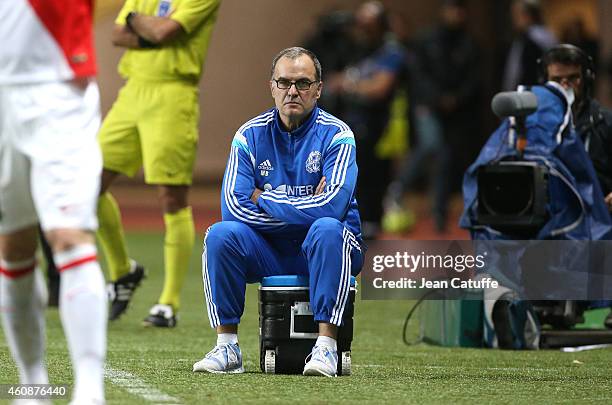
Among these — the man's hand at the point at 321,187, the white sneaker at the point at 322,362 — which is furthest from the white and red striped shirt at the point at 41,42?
the white sneaker at the point at 322,362

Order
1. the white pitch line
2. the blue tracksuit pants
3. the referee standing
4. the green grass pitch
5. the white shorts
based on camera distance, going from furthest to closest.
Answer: the referee standing, the blue tracksuit pants, the green grass pitch, the white pitch line, the white shorts

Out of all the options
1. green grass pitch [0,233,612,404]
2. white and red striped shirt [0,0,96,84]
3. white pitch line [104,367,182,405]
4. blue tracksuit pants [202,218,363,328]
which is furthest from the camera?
blue tracksuit pants [202,218,363,328]

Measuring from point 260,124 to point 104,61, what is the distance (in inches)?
569

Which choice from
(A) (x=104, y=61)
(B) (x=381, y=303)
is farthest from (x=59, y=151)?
(A) (x=104, y=61)

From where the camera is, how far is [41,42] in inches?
184

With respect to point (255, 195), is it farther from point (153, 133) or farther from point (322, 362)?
point (153, 133)

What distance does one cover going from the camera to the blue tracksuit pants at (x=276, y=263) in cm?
600

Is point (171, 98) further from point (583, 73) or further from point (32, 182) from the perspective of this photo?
point (32, 182)

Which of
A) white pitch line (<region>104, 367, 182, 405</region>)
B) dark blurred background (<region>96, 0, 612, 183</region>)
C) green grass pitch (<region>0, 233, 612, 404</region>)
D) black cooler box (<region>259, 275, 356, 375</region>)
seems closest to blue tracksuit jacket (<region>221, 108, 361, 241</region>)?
black cooler box (<region>259, 275, 356, 375</region>)

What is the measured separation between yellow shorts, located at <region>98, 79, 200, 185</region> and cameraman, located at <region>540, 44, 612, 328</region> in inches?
82.0

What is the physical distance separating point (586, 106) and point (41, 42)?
160 inches

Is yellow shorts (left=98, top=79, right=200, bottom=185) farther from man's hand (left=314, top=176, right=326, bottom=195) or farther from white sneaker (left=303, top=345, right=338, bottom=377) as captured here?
white sneaker (left=303, top=345, right=338, bottom=377)

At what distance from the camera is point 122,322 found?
28.0 feet

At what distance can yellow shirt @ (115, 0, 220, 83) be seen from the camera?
833cm
